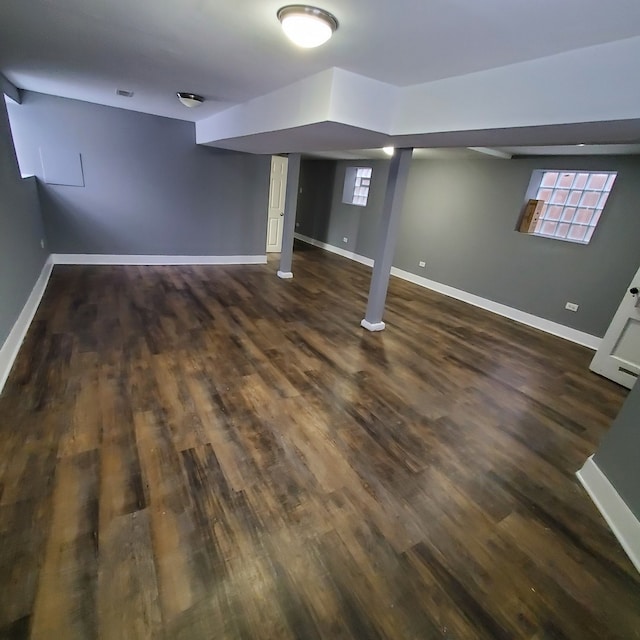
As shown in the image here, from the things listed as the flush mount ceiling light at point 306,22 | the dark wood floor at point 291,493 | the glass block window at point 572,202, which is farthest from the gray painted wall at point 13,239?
the glass block window at point 572,202

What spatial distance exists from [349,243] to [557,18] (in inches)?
266

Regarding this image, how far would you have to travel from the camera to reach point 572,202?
4.50 meters

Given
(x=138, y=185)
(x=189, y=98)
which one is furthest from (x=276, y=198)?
(x=189, y=98)

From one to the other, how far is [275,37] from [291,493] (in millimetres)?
2508

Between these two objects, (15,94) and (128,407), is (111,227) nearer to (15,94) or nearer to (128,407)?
(15,94)

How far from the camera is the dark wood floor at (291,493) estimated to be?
1332 millimetres

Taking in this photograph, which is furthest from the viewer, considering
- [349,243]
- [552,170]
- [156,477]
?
[349,243]

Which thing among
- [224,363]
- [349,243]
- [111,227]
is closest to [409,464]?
[224,363]

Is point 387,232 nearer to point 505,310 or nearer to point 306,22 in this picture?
point 306,22

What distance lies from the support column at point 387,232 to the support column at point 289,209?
6.87 feet

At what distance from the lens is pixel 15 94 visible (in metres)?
4.09

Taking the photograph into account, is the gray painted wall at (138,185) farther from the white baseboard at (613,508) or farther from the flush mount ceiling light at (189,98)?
the white baseboard at (613,508)

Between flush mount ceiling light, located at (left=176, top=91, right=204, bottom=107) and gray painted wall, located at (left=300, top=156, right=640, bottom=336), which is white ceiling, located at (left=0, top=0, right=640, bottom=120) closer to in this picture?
flush mount ceiling light, located at (left=176, top=91, right=204, bottom=107)

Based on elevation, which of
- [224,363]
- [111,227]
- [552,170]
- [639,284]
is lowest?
[224,363]
